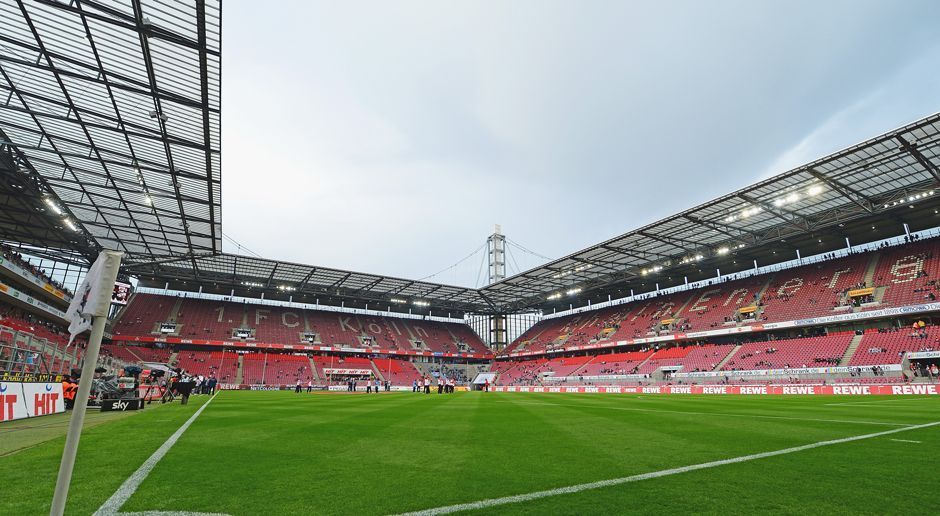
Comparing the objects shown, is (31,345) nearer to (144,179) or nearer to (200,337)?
(144,179)

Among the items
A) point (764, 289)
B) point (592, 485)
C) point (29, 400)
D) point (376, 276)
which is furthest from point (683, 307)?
point (29, 400)

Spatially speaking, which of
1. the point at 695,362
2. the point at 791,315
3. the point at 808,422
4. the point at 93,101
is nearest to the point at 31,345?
the point at 93,101

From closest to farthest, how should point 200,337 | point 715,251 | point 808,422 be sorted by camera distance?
point 808,422 → point 715,251 → point 200,337

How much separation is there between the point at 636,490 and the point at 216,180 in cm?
2502

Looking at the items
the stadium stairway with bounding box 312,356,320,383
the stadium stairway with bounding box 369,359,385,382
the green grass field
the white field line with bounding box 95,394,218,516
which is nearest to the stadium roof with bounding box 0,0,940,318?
the green grass field

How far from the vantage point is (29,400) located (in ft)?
41.3

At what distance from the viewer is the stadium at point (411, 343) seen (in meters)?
4.08

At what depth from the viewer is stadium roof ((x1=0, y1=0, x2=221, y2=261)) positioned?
1416 cm

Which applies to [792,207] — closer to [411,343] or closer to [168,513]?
[168,513]

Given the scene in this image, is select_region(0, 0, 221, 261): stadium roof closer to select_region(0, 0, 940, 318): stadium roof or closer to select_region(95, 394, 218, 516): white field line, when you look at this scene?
select_region(0, 0, 940, 318): stadium roof

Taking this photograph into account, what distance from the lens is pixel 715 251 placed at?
41.4 metres

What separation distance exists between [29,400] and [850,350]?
1741 inches

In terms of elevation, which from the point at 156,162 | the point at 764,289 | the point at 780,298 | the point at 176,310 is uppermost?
the point at 156,162

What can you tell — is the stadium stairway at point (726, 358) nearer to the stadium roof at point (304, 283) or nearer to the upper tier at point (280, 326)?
the stadium roof at point (304, 283)
